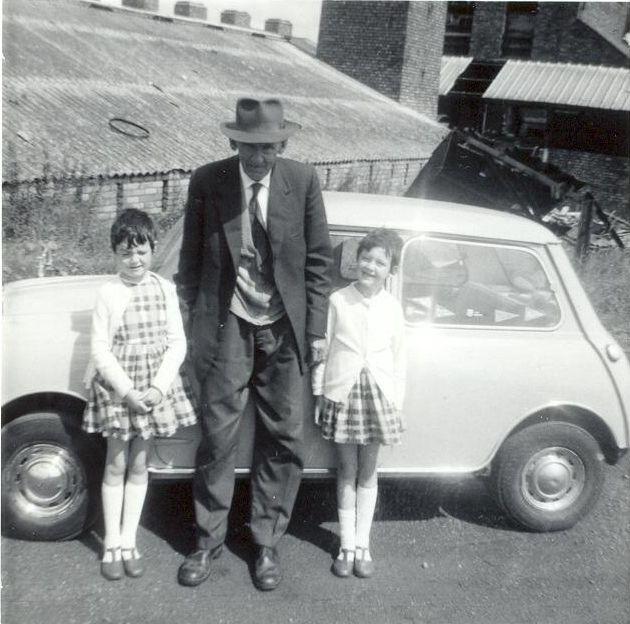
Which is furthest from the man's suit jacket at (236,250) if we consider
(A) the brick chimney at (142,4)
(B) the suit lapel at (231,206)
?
(A) the brick chimney at (142,4)

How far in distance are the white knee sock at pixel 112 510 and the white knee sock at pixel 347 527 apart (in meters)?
1.01

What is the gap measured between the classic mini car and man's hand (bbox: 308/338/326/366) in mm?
257

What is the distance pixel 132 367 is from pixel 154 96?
12712 mm

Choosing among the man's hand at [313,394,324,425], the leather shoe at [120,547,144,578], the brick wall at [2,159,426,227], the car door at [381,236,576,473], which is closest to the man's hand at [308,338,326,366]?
the man's hand at [313,394,324,425]

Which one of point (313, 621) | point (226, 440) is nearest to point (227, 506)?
point (226, 440)

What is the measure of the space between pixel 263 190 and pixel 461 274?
123 centimetres

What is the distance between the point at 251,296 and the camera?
3240 mm

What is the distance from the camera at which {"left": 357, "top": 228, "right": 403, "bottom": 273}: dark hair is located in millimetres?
3342

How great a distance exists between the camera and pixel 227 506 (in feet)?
11.3

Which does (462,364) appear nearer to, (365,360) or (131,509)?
(365,360)

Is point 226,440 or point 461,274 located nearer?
point 226,440

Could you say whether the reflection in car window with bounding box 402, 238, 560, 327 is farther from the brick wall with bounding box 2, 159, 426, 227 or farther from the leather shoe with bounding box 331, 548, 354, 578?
the brick wall with bounding box 2, 159, 426, 227

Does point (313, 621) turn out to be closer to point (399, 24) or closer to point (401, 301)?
point (401, 301)

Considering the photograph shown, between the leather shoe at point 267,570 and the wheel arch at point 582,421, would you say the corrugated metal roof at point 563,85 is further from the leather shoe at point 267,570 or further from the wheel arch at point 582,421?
the leather shoe at point 267,570
